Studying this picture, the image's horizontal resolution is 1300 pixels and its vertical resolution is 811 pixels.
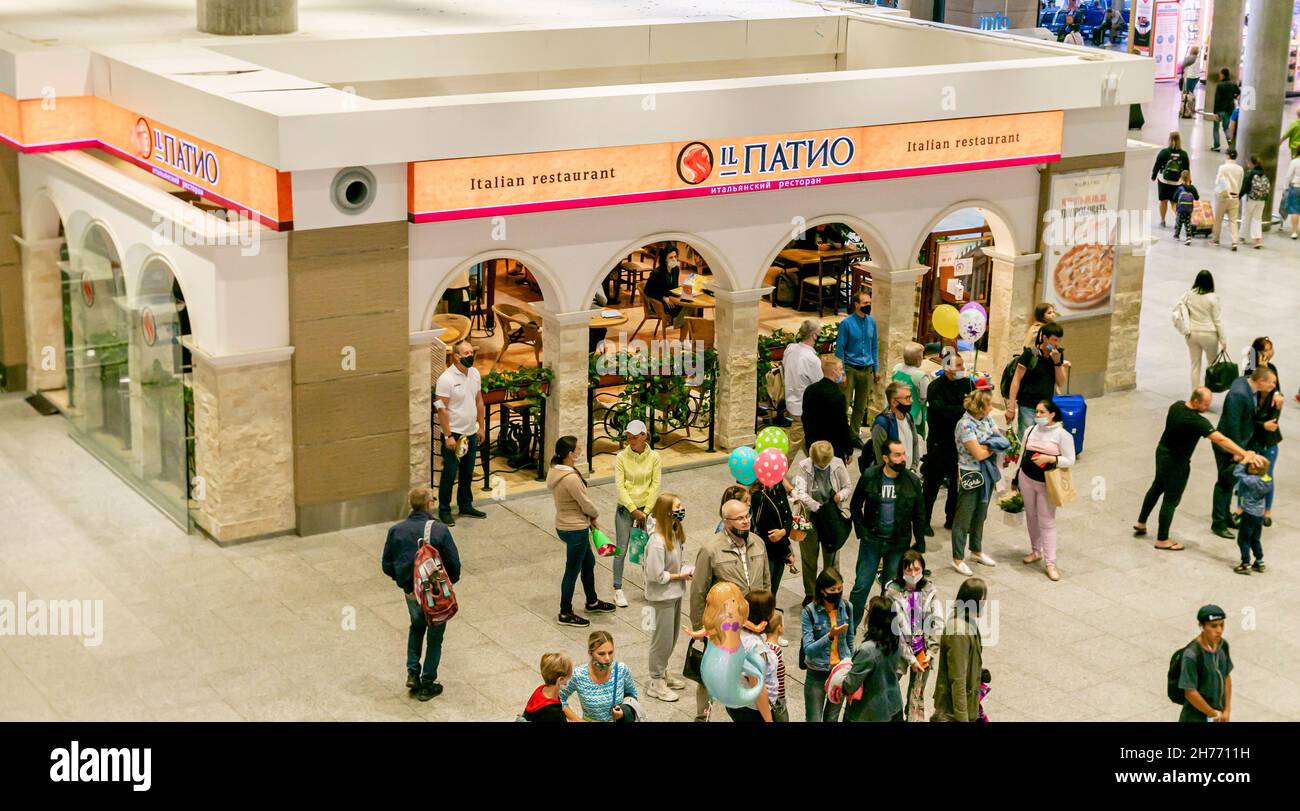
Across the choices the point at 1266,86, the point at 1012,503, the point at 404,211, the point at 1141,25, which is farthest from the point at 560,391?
the point at 1141,25

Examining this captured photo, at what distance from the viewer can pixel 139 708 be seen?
38.6 ft

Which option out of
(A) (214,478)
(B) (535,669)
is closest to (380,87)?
(A) (214,478)

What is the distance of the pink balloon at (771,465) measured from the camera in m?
12.0

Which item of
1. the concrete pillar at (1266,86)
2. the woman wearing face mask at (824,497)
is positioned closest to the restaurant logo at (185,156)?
the woman wearing face mask at (824,497)

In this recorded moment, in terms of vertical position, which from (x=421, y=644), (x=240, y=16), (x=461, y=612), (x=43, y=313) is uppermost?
(x=240, y=16)

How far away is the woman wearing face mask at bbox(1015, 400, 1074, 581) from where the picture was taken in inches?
531

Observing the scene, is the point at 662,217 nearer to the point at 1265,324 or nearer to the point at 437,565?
the point at 437,565

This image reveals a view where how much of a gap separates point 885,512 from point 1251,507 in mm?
3437

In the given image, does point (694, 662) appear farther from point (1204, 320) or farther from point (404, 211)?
point (1204, 320)

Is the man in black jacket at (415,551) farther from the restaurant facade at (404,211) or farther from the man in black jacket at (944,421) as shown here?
the man in black jacket at (944,421)

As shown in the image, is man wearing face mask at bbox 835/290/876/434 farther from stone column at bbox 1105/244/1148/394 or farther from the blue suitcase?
stone column at bbox 1105/244/1148/394

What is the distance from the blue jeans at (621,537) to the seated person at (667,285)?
242 inches

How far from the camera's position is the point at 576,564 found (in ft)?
42.0

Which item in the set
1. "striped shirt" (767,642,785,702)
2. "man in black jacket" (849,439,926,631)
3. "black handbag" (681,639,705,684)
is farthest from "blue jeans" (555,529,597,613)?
"striped shirt" (767,642,785,702)
